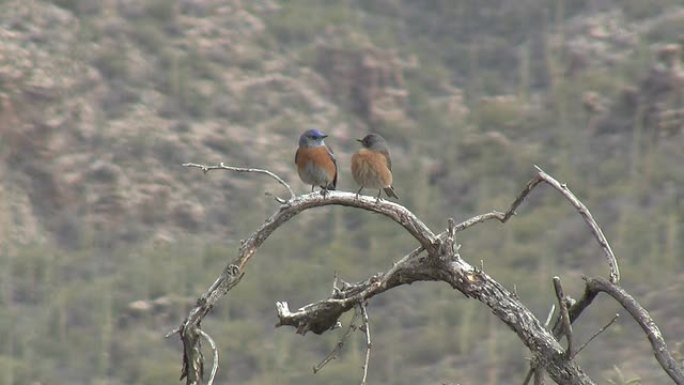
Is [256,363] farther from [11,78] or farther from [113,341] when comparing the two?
[11,78]

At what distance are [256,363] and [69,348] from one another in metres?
2.06

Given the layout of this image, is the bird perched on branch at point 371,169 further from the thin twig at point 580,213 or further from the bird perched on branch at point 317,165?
the thin twig at point 580,213

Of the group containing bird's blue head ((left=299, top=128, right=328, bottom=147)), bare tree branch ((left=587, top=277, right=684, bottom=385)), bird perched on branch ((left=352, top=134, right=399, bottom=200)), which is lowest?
bird's blue head ((left=299, top=128, right=328, bottom=147))

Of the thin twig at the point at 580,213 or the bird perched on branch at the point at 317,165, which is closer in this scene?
the thin twig at the point at 580,213

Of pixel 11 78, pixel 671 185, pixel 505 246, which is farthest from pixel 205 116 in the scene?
pixel 671 185

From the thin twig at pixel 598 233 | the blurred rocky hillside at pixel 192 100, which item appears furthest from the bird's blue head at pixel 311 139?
the blurred rocky hillside at pixel 192 100

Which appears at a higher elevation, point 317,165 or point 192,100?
point 317,165

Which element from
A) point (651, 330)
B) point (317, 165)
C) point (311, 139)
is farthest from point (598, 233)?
point (311, 139)

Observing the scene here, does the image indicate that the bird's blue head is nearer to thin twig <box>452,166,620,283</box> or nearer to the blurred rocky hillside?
thin twig <box>452,166,620,283</box>

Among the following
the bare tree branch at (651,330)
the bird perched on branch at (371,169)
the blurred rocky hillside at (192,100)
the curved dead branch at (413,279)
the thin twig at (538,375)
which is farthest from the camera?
the blurred rocky hillside at (192,100)

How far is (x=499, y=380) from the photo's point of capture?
16828mm

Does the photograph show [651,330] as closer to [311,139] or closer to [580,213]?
[580,213]

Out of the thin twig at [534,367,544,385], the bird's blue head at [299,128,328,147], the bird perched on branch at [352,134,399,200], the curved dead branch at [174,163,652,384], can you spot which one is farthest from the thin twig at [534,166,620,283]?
the bird's blue head at [299,128,328,147]

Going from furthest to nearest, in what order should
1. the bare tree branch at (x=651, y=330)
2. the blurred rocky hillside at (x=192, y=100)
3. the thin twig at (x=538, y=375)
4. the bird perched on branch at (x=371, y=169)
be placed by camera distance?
the blurred rocky hillside at (x=192, y=100)
the bird perched on branch at (x=371, y=169)
the thin twig at (x=538, y=375)
the bare tree branch at (x=651, y=330)
